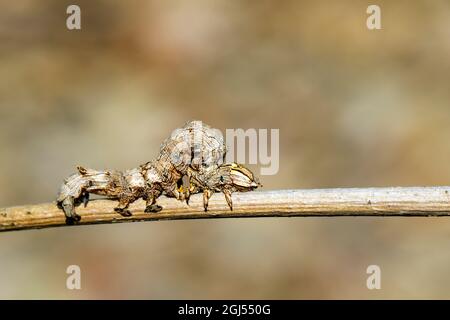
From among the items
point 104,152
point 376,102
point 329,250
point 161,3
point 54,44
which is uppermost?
point 161,3

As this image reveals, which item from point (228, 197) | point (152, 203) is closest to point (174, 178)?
point (152, 203)

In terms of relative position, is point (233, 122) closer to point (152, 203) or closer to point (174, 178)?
point (174, 178)

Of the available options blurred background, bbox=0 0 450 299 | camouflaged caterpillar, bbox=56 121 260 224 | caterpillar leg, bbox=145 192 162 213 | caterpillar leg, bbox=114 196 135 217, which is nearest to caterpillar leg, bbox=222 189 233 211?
camouflaged caterpillar, bbox=56 121 260 224

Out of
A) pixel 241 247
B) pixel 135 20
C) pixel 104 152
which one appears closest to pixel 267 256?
pixel 241 247

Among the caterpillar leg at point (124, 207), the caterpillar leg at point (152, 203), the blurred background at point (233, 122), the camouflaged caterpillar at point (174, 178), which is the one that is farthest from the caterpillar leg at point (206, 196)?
the blurred background at point (233, 122)

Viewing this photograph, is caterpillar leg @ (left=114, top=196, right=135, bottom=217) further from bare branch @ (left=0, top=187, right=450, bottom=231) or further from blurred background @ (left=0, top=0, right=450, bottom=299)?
blurred background @ (left=0, top=0, right=450, bottom=299)

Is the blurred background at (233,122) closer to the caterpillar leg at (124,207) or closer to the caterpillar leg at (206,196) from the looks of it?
the caterpillar leg at (124,207)

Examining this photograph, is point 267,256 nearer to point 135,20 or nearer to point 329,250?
point 329,250
